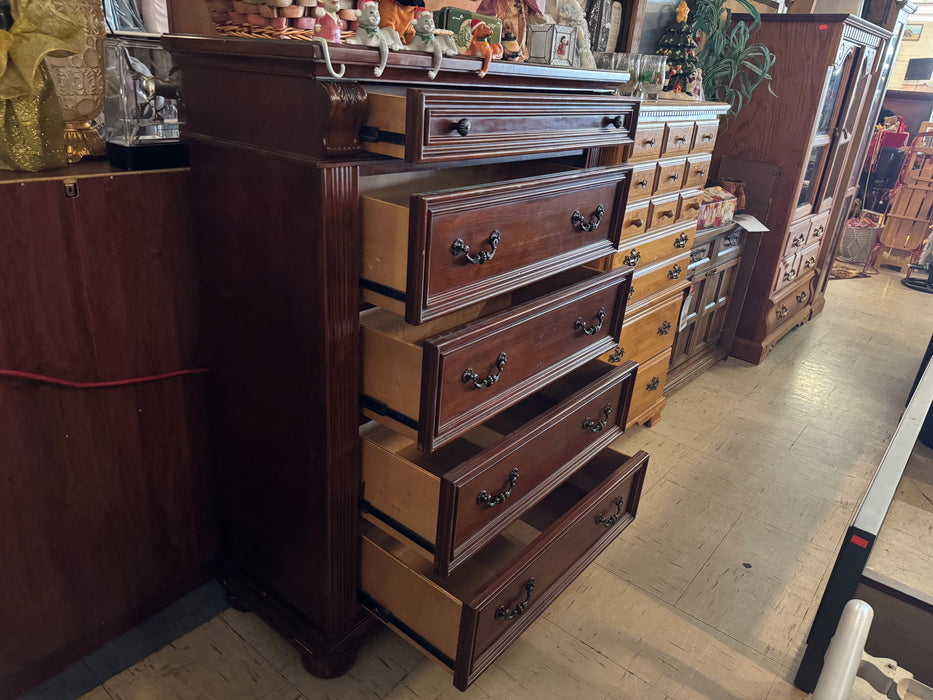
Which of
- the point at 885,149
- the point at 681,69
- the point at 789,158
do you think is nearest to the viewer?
the point at 681,69

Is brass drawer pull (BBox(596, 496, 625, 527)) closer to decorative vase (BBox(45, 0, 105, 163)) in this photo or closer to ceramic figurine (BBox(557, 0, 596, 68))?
ceramic figurine (BBox(557, 0, 596, 68))

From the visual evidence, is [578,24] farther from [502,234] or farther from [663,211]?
[502,234]

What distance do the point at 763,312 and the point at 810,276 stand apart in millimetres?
750

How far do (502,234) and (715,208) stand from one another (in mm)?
1710

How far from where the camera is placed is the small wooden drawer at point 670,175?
2.01 m

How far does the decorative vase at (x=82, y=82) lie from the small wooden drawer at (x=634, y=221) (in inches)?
52.3

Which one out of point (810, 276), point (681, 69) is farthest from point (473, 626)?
point (810, 276)

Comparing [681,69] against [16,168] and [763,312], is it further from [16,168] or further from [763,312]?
[16,168]

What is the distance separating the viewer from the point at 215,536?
156 centimetres

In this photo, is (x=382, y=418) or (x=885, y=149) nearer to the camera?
(x=382, y=418)

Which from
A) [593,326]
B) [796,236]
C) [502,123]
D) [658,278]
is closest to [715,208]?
[658,278]

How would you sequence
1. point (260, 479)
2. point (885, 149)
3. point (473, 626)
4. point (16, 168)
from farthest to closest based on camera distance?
point (885, 149), point (260, 479), point (473, 626), point (16, 168)

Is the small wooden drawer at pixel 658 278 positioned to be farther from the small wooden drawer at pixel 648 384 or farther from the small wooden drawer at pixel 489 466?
the small wooden drawer at pixel 489 466

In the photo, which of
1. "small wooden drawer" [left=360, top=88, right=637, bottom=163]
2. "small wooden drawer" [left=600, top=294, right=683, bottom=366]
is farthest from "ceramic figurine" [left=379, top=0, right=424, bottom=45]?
"small wooden drawer" [left=600, top=294, right=683, bottom=366]
